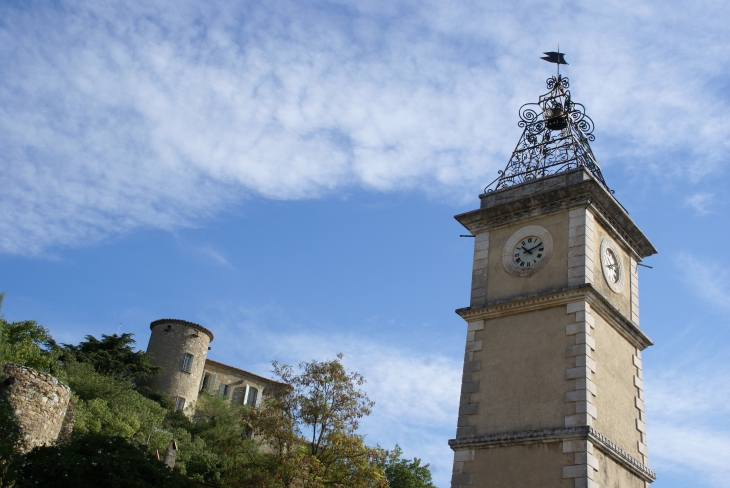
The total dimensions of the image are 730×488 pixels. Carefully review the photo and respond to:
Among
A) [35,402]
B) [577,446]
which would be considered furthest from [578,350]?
[35,402]

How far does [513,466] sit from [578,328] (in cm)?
260

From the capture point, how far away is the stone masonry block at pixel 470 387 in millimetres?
14621

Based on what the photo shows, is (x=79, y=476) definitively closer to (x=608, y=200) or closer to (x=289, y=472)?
(x=289, y=472)

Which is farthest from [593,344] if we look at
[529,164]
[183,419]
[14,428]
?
[183,419]

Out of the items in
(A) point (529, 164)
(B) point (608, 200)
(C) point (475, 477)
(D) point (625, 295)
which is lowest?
(C) point (475, 477)

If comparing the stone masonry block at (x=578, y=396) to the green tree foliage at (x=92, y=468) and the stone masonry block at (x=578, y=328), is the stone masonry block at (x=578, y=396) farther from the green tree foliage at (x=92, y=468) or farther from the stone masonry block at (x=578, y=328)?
the green tree foliage at (x=92, y=468)

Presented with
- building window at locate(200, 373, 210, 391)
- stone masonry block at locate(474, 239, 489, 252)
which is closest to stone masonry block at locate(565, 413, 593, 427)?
stone masonry block at locate(474, 239, 489, 252)

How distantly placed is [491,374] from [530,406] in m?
1.09

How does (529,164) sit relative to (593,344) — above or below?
above

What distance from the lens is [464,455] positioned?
13953mm

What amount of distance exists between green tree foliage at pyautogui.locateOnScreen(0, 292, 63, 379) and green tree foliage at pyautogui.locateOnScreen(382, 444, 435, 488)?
15137mm

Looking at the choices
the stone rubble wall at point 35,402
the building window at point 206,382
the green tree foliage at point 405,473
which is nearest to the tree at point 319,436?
the stone rubble wall at point 35,402

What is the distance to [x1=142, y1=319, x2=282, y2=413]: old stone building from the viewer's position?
4503cm

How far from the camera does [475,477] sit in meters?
13.7
